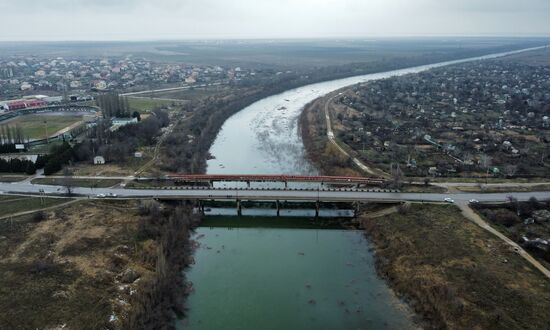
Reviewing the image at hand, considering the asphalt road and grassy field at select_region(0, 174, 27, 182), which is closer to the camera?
the asphalt road

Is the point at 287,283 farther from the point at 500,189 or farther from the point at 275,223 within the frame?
the point at 500,189

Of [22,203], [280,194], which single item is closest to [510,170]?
[280,194]

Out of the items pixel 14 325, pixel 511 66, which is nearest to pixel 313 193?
pixel 14 325

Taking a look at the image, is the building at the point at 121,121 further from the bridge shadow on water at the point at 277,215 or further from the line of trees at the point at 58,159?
the bridge shadow on water at the point at 277,215

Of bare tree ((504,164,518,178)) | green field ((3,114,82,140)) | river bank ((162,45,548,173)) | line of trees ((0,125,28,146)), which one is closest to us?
bare tree ((504,164,518,178))

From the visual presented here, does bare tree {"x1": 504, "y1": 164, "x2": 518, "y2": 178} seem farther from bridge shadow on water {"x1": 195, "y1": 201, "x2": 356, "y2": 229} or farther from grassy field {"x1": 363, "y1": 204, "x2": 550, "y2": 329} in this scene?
bridge shadow on water {"x1": 195, "y1": 201, "x2": 356, "y2": 229}

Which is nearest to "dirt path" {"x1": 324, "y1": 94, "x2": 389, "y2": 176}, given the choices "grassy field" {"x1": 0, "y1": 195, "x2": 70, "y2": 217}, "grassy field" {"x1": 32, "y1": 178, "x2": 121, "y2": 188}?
"grassy field" {"x1": 32, "y1": 178, "x2": 121, "y2": 188}

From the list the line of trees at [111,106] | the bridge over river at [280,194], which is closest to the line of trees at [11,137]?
the line of trees at [111,106]
